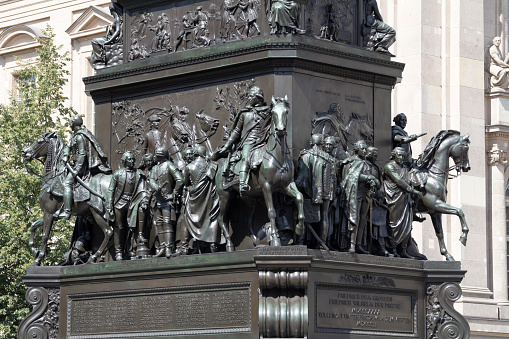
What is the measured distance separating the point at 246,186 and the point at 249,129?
0.79m


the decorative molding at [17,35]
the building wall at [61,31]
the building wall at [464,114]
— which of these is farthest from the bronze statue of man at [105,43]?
the decorative molding at [17,35]

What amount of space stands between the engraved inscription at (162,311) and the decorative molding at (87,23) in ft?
111

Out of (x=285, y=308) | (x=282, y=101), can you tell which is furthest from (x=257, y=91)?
(x=285, y=308)

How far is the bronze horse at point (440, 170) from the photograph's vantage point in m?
21.2

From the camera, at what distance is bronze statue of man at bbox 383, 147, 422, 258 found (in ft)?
66.5

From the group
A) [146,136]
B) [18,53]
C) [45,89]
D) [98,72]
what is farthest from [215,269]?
[18,53]

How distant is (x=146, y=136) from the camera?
21141 millimetres

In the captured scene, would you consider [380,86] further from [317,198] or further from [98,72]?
[98,72]

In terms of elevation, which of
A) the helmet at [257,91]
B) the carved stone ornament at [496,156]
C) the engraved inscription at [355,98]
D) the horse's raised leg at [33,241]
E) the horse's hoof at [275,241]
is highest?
the carved stone ornament at [496,156]

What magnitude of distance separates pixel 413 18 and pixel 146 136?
24851mm

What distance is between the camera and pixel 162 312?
2003 centimetres

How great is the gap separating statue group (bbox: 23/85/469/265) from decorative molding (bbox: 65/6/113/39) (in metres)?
32.7

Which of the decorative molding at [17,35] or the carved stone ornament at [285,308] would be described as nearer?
the carved stone ornament at [285,308]

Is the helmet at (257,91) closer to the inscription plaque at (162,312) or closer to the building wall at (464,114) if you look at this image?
the inscription plaque at (162,312)
